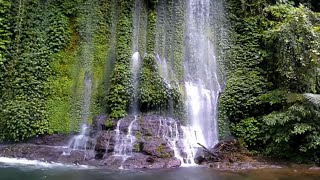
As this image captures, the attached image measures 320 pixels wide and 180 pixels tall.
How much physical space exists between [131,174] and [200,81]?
237 inches

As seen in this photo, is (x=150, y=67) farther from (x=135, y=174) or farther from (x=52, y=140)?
(x=135, y=174)

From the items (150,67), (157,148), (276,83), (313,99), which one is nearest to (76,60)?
(150,67)

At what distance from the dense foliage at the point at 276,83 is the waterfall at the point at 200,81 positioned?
59 centimetres

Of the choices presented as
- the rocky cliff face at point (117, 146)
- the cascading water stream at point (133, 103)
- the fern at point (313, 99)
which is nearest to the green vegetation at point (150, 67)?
the fern at point (313, 99)

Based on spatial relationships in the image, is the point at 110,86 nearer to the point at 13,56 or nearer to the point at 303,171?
the point at 13,56

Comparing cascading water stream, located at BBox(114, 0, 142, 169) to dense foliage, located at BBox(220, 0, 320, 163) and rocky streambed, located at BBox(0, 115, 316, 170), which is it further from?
dense foliage, located at BBox(220, 0, 320, 163)

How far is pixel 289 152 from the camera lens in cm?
1122

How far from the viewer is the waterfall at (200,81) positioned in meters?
12.7

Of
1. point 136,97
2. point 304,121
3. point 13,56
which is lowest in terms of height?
point 304,121

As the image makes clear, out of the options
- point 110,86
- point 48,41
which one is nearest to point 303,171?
point 110,86

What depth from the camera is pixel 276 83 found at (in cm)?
1295

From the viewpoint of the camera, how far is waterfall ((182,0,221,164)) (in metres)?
12.7

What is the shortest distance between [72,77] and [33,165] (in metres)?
4.18

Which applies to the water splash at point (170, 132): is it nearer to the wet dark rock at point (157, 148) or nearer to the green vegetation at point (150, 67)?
the wet dark rock at point (157, 148)
